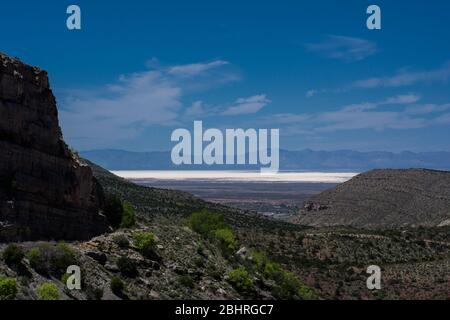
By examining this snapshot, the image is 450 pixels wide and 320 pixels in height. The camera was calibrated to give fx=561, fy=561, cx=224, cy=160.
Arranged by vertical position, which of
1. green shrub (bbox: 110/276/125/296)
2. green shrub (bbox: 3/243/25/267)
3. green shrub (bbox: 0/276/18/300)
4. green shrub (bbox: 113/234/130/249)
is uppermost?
green shrub (bbox: 3/243/25/267)

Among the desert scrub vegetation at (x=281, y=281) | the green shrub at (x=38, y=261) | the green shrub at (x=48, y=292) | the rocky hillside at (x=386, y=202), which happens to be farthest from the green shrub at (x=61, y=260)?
the rocky hillside at (x=386, y=202)

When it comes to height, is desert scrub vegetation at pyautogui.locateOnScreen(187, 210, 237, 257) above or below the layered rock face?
below

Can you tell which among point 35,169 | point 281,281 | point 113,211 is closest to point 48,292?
point 35,169

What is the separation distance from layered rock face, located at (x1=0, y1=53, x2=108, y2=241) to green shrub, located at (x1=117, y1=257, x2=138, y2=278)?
383 cm

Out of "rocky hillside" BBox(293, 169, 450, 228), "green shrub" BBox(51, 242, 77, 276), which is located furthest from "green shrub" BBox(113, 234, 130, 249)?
"rocky hillside" BBox(293, 169, 450, 228)

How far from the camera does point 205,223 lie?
47375mm

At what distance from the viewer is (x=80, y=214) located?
107 feet

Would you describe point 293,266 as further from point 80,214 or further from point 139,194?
point 139,194

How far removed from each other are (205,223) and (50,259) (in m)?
22.6

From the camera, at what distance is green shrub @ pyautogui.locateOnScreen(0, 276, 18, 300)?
21.2 m

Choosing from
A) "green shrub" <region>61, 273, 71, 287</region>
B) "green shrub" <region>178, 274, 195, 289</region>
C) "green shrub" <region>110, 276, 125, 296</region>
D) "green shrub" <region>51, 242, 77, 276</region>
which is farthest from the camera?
"green shrub" <region>178, 274, 195, 289</region>

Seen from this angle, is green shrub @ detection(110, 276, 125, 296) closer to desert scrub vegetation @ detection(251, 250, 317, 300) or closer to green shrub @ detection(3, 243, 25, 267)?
green shrub @ detection(3, 243, 25, 267)
